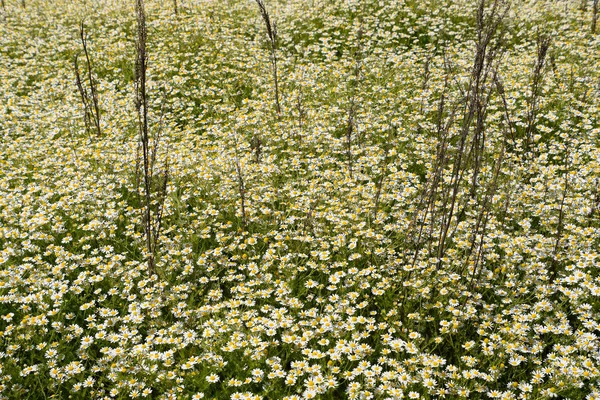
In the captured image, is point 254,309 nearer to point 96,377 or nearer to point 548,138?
point 96,377

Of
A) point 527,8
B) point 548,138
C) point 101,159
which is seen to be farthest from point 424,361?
point 527,8

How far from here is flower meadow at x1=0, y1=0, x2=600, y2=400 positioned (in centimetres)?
356

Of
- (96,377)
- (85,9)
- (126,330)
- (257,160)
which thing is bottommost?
(96,377)

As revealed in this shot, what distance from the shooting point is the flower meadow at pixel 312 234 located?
356cm

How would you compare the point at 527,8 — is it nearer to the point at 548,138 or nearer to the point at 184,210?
the point at 548,138

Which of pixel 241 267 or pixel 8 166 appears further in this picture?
pixel 8 166

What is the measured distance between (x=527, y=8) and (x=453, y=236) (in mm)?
7648

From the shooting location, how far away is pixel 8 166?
21.0ft

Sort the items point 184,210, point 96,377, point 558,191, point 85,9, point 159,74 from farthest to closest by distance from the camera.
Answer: point 85,9 → point 159,74 → point 184,210 → point 558,191 → point 96,377

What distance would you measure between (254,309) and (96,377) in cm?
122

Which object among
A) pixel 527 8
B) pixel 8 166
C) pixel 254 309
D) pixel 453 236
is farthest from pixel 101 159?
pixel 527 8

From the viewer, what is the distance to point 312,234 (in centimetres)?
473

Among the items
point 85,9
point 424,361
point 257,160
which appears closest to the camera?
point 424,361

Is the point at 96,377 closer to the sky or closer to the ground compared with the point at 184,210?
closer to the ground
